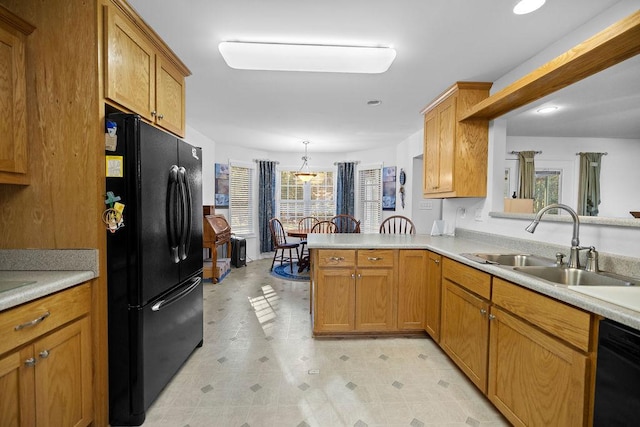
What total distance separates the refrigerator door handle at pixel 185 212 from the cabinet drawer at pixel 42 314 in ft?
1.88

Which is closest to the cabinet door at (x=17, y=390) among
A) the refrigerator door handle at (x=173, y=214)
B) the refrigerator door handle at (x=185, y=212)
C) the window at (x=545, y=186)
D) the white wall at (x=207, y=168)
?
the refrigerator door handle at (x=173, y=214)

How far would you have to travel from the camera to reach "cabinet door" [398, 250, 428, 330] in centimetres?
244

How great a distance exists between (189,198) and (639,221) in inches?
102

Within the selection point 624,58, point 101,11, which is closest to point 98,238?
point 101,11

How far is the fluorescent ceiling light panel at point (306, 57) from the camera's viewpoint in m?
2.05

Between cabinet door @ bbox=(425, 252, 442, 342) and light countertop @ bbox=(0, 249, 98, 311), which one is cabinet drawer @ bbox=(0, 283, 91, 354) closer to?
light countertop @ bbox=(0, 249, 98, 311)

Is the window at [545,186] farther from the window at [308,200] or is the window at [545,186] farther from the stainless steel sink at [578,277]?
the window at [308,200]

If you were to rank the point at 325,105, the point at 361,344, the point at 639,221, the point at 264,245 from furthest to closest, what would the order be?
the point at 264,245, the point at 325,105, the point at 361,344, the point at 639,221

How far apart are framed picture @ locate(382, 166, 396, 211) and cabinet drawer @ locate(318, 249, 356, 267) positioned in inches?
130

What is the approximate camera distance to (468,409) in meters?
1.63

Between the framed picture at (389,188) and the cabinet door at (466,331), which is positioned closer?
the cabinet door at (466,331)

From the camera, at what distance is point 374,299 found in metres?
2.45

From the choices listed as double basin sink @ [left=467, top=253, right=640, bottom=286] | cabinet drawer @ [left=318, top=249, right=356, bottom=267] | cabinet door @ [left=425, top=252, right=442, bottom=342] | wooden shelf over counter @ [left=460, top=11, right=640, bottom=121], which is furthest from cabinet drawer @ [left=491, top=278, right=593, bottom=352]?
wooden shelf over counter @ [left=460, top=11, right=640, bottom=121]

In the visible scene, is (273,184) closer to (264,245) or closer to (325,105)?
(264,245)
